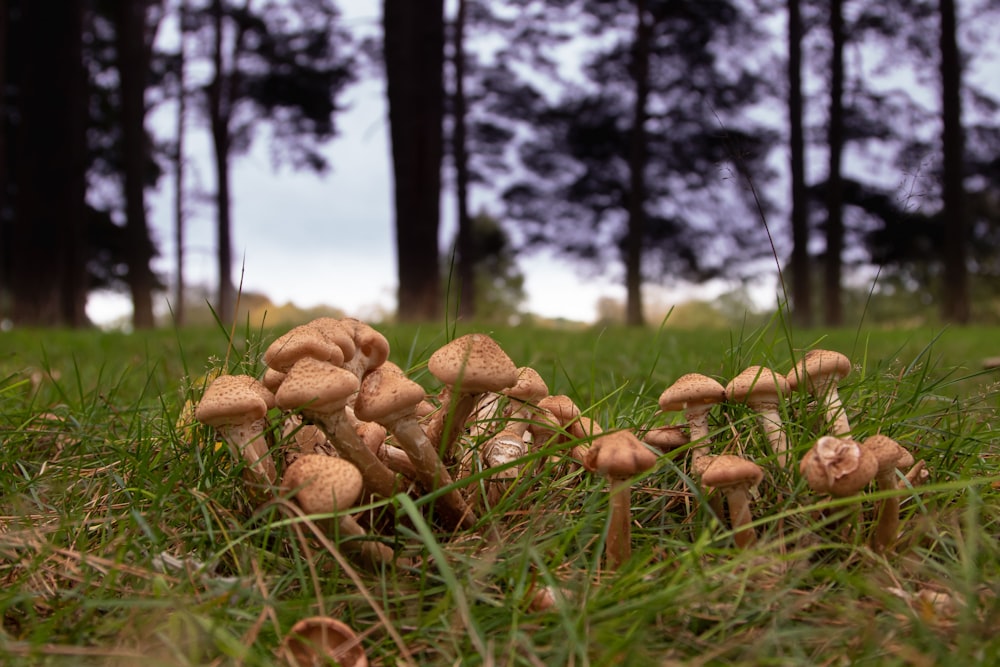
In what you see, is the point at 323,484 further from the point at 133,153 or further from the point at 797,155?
the point at 797,155

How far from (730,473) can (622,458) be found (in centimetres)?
23

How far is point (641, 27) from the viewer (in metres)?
18.0

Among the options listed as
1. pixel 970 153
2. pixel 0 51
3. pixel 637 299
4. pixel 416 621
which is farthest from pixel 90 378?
pixel 970 153

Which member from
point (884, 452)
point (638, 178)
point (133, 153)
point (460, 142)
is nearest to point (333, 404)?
point (884, 452)

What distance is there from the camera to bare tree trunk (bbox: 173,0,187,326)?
19.6 meters

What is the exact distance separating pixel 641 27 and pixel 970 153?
9.36m

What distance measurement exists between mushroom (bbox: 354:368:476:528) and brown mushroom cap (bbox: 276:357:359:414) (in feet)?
0.27

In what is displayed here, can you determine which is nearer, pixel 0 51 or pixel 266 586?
pixel 266 586

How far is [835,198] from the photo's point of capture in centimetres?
1523

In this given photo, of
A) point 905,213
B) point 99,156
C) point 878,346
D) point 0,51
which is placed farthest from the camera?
point 99,156

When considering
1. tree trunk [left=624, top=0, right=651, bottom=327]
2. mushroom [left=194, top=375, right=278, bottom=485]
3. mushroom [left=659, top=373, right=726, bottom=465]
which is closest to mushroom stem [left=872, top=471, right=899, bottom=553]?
mushroom [left=659, top=373, right=726, bottom=465]

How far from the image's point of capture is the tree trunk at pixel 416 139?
36.2 feet

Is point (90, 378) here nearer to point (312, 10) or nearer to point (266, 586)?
point (266, 586)

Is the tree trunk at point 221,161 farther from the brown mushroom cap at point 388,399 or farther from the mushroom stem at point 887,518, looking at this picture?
the mushroom stem at point 887,518
